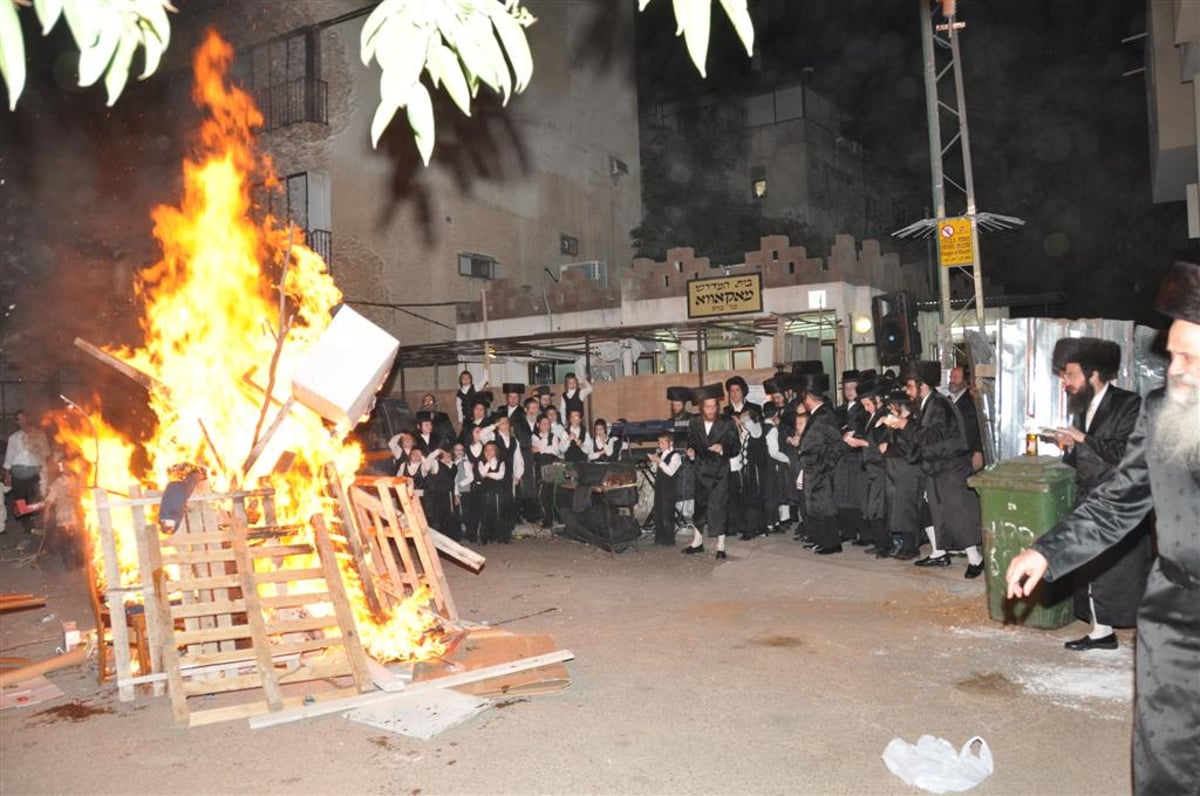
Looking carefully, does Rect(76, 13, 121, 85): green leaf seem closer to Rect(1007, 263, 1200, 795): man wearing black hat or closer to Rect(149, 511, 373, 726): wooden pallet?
Rect(1007, 263, 1200, 795): man wearing black hat

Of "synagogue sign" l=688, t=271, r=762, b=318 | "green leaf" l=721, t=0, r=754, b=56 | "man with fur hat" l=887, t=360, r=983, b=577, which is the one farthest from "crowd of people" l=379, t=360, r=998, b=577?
"green leaf" l=721, t=0, r=754, b=56

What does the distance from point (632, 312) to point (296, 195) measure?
29.3 ft

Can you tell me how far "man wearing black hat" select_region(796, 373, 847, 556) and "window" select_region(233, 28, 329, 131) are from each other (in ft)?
51.3

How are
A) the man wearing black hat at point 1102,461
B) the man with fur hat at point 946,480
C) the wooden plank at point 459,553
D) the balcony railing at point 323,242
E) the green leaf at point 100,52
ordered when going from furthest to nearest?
the balcony railing at point 323,242, the man with fur hat at point 946,480, the wooden plank at point 459,553, the man wearing black hat at point 1102,461, the green leaf at point 100,52

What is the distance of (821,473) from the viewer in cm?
1018

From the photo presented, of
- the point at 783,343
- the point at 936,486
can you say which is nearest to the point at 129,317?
the point at 783,343

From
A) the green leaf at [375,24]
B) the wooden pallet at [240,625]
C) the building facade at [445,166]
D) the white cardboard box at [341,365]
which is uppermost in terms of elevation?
the building facade at [445,166]

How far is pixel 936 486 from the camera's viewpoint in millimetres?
8797

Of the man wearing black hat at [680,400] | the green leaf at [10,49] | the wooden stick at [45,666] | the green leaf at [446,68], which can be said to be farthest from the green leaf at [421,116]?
the man wearing black hat at [680,400]

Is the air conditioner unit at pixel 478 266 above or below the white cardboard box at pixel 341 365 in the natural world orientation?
above

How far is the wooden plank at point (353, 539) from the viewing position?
20.2 feet

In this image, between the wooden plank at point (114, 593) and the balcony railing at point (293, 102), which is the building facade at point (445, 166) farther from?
the wooden plank at point (114, 593)

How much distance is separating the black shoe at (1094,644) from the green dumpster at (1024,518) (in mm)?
461

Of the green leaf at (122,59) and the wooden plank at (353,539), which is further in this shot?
the wooden plank at (353,539)
